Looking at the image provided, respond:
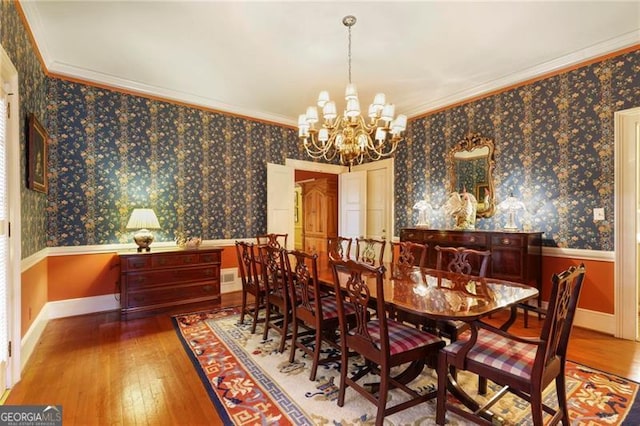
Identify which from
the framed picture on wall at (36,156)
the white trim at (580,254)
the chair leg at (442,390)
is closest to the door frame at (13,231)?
the framed picture on wall at (36,156)

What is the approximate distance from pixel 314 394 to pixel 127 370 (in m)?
1.50

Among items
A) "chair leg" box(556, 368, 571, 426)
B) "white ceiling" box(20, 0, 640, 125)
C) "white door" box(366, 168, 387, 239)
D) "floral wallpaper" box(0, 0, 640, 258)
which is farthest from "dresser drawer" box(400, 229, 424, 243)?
"chair leg" box(556, 368, 571, 426)

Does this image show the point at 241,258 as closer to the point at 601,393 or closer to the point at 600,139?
the point at 601,393

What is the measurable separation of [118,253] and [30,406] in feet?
6.68

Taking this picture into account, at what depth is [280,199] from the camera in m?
5.23

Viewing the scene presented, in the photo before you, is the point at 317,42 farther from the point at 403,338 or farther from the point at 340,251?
the point at 403,338

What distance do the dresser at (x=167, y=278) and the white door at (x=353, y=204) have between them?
243cm

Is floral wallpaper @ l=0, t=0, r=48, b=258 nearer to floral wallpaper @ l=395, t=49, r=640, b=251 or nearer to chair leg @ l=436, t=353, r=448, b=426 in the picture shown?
chair leg @ l=436, t=353, r=448, b=426

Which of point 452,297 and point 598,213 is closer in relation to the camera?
point 452,297

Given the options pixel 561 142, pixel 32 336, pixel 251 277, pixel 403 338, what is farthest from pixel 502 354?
pixel 32 336

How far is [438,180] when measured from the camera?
4.52 m

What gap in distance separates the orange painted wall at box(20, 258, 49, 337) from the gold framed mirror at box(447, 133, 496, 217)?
474cm

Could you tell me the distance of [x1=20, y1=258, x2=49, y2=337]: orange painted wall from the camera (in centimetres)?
259

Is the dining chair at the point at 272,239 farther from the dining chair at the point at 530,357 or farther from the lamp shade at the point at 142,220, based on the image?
the dining chair at the point at 530,357
